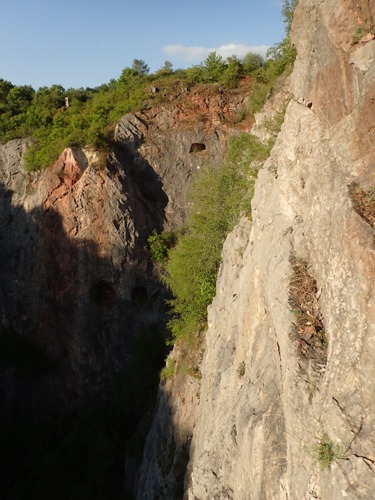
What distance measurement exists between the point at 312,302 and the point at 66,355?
18142mm

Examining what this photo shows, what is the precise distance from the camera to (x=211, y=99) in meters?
24.7

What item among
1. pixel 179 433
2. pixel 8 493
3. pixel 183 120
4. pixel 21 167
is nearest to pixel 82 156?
pixel 21 167

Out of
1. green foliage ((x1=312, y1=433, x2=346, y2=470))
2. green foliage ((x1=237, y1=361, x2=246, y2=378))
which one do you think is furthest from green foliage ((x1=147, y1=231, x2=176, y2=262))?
green foliage ((x1=312, y1=433, x2=346, y2=470))

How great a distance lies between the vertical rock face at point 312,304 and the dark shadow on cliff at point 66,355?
1063 cm

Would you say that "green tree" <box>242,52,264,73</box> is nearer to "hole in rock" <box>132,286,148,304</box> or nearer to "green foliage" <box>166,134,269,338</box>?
"green foliage" <box>166,134,269,338</box>

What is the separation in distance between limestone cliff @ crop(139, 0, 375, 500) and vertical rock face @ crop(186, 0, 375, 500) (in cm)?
2

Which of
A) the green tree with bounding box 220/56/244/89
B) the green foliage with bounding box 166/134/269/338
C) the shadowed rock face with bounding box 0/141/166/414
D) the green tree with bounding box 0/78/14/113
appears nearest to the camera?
the green foliage with bounding box 166/134/269/338

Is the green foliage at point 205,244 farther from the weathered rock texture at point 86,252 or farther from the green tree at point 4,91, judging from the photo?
the green tree at point 4,91

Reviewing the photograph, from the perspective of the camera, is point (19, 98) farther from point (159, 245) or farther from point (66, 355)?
point (66, 355)

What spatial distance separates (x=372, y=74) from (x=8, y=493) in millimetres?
21381

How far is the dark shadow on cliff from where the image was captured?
19234 mm

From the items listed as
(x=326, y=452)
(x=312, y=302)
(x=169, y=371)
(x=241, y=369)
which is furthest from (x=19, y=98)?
(x=326, y=452)

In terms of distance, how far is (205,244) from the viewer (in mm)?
16688

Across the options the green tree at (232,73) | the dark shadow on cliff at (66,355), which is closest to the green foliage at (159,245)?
the dark shadow on cliff at (66,355)
